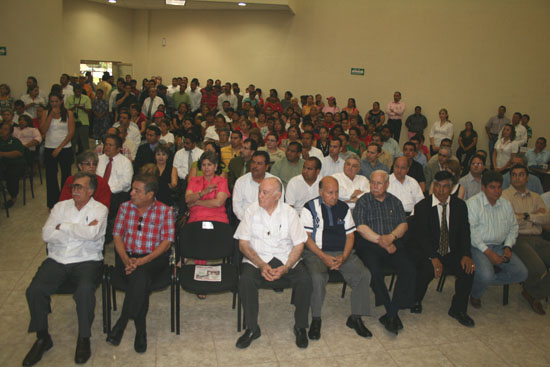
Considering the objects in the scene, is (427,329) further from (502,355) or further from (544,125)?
(544,125)

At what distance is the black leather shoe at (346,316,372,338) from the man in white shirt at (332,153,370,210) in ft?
4.74

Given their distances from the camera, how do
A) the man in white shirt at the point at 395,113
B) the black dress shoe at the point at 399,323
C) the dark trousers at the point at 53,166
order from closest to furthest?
the black dress shoe at the point at 399,323
the dark trousers at the point at 53,166
the man in white shirt at the point at 395,113

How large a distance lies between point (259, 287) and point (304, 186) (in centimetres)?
158

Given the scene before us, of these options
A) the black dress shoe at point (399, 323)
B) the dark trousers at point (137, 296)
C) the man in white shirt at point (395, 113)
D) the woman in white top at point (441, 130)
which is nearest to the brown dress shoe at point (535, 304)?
the black dress shoe at point (399, 323)

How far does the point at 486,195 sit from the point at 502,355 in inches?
57.6

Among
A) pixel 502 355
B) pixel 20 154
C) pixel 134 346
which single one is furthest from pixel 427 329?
pixel 20 154

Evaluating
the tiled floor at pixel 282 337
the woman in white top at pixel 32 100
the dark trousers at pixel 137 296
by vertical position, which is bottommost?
the tiled floor at pixel 282 337

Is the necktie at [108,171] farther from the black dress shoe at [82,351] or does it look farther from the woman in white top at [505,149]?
the woman in white top at [505,149]

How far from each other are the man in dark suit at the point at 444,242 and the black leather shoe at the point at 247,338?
59.9 inches

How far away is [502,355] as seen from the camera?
3.54m

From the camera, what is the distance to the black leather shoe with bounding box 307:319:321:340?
3639 mm

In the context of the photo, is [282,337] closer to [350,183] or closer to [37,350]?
[37,350]

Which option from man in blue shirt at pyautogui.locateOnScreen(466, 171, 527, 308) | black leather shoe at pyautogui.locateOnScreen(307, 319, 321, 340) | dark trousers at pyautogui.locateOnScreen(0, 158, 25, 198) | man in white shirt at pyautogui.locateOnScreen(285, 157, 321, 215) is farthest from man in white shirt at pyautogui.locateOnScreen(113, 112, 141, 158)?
man in blue shirt at pyautogui.locateOnScreen(466, 171, 527, 308)

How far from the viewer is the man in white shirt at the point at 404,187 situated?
487cm
